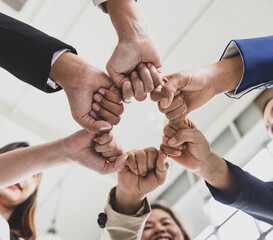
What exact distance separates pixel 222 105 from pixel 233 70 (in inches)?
123

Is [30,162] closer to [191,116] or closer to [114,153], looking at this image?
[114,153]

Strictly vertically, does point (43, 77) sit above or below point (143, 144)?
above

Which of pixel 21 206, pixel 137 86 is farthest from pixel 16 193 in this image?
pixel 137 86

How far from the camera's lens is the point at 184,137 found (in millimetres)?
1499

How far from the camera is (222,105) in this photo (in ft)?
15.0

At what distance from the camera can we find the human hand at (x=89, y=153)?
5.17 feet

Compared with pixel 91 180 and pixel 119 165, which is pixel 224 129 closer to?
pixel 91 180

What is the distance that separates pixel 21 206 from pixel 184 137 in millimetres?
1473

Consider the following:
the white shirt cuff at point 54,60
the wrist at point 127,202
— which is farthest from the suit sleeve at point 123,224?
the white shirt cuff at point 54,60

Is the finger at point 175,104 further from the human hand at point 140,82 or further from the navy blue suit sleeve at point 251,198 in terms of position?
the navy blue suit sleeve at point 251,198

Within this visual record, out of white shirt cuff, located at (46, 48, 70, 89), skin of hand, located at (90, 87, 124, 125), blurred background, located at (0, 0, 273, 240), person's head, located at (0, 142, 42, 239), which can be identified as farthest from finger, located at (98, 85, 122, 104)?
blurred background, located at (0, 0, 273, 240)

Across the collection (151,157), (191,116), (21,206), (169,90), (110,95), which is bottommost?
(21,206)

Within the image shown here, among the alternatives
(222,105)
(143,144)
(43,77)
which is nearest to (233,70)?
(43,77)

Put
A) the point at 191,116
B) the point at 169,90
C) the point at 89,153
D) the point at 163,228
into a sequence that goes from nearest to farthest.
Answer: the point at 169,90 < the point at 89,153 < the point at 163,228 < the point at 191,116
